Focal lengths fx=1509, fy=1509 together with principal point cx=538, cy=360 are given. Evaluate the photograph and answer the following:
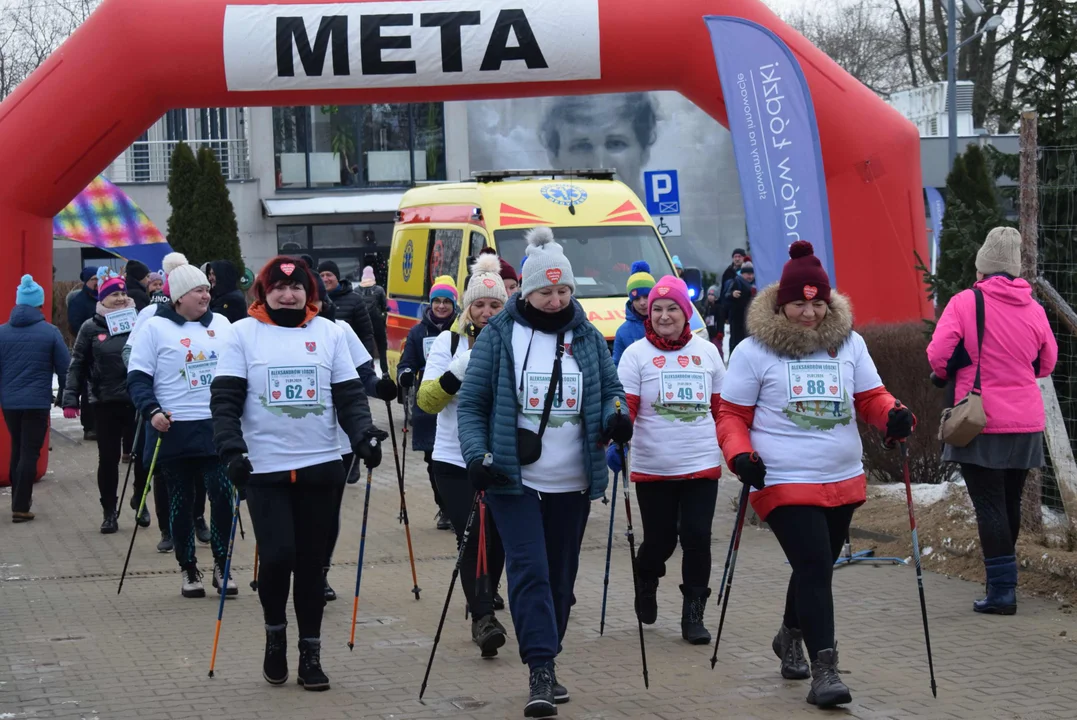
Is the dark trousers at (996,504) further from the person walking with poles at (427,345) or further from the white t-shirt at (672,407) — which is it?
the person walking with poles at (427,345)

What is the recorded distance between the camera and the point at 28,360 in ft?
39.7

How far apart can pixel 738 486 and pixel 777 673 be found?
19.7 feet

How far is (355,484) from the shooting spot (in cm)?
1403

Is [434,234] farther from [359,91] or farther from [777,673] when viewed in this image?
[777,673]

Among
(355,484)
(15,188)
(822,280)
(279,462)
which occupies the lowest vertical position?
(355,484)

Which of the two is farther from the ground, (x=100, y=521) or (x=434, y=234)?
(x=434, y=234)

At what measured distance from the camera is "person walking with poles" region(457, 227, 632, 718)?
6113 mm

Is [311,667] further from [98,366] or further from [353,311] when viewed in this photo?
[353,311]

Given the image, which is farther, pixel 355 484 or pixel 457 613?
pixel 355 484

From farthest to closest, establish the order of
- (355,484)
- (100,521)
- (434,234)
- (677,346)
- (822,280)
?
(434,234), (355,484), (100,521), (677,346), (822,280)

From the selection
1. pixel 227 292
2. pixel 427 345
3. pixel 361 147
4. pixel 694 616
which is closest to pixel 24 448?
pixel 227 292

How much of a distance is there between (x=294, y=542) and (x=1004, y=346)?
3.82 metres

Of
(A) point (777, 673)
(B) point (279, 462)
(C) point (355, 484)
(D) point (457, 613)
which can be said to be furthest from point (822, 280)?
(C) point (355, 484)

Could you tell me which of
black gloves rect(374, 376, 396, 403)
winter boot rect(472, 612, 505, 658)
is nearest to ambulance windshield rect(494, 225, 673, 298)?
black gloves rect(374, 376, 396, 403)
